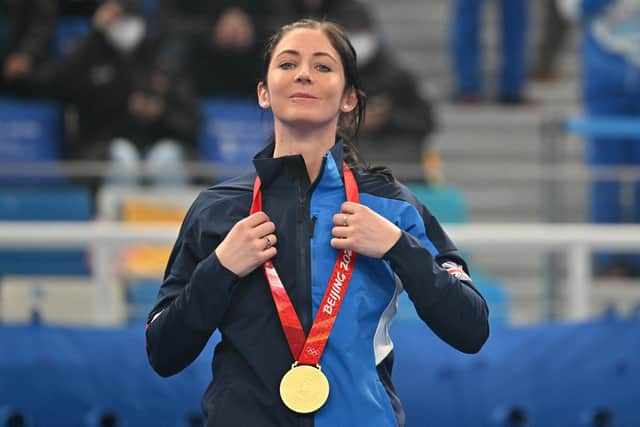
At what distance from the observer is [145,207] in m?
6.38

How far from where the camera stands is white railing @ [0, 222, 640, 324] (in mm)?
4988

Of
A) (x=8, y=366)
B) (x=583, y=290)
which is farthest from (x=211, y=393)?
(x=583, y=290)

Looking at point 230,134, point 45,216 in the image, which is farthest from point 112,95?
point 45,216

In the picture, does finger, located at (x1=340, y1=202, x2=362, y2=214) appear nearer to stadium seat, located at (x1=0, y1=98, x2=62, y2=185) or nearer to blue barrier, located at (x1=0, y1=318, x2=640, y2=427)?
blue barrier, located at (x1=0, y1=318, x2=640, y2=427)

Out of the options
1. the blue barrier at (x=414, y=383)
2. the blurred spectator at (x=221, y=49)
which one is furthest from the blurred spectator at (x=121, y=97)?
the blue barrier at (x=414, y=383)

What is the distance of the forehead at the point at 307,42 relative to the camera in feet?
8.82

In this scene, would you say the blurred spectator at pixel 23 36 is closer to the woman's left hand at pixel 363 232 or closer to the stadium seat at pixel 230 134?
the stadium seat at pixel 230 134

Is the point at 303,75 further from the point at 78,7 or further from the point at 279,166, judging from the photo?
the point at 78,7

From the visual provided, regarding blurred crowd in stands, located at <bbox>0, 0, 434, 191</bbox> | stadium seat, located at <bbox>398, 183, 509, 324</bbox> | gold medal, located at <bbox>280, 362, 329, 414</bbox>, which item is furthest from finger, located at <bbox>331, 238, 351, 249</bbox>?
blurred crowd in stands, located at <bbox>0, 0, 434, 191</bbox>

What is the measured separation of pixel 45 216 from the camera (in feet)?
22.2

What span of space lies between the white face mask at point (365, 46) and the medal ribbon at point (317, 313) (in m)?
5.86

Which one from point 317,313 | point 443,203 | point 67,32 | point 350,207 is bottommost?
A: point 443,203

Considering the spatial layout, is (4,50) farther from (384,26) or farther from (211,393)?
(211,393)

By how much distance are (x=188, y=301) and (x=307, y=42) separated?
59cm
